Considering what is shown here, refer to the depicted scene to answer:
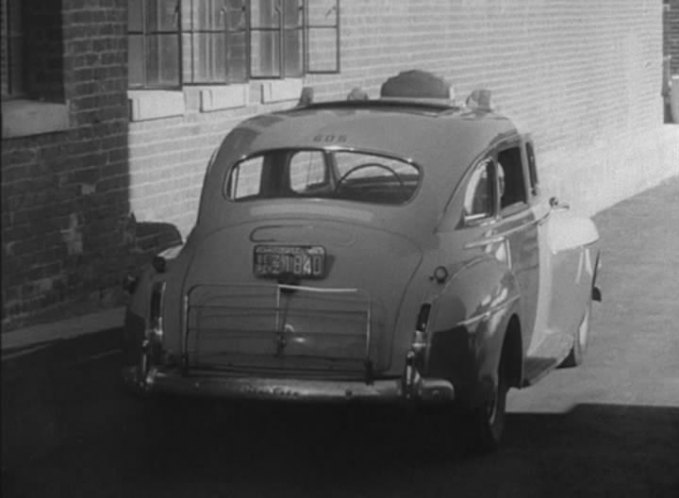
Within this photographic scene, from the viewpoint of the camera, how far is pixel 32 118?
42.6 feet

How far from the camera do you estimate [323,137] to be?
416 inches

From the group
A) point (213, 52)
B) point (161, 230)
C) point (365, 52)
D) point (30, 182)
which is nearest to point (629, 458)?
point (30, 182)

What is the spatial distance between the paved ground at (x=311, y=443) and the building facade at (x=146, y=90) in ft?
4.51

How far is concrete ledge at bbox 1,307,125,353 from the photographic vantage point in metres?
11.8

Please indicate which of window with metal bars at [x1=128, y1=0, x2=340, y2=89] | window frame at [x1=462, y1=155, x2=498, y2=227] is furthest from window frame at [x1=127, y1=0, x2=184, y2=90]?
window frame at [x1=462, y1=155, x2=498, y2=227]

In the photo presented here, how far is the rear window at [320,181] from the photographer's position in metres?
10.4

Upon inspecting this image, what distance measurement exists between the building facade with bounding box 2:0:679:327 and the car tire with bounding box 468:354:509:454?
3.91 metres

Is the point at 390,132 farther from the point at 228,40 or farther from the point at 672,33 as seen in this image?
the point at 672,33

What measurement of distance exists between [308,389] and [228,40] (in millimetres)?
7600

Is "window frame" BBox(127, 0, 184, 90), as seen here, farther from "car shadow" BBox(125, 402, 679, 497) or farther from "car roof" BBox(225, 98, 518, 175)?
"car shadow" BBox(125, 402, 679, 497)

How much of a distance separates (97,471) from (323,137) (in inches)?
88.0

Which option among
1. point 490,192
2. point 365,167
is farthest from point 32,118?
point 490,192

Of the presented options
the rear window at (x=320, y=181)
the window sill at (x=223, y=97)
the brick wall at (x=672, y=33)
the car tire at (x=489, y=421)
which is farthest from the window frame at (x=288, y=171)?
the brick wall at (x=672, y=33)

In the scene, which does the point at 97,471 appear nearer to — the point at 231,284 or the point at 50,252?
the point at 231,284
